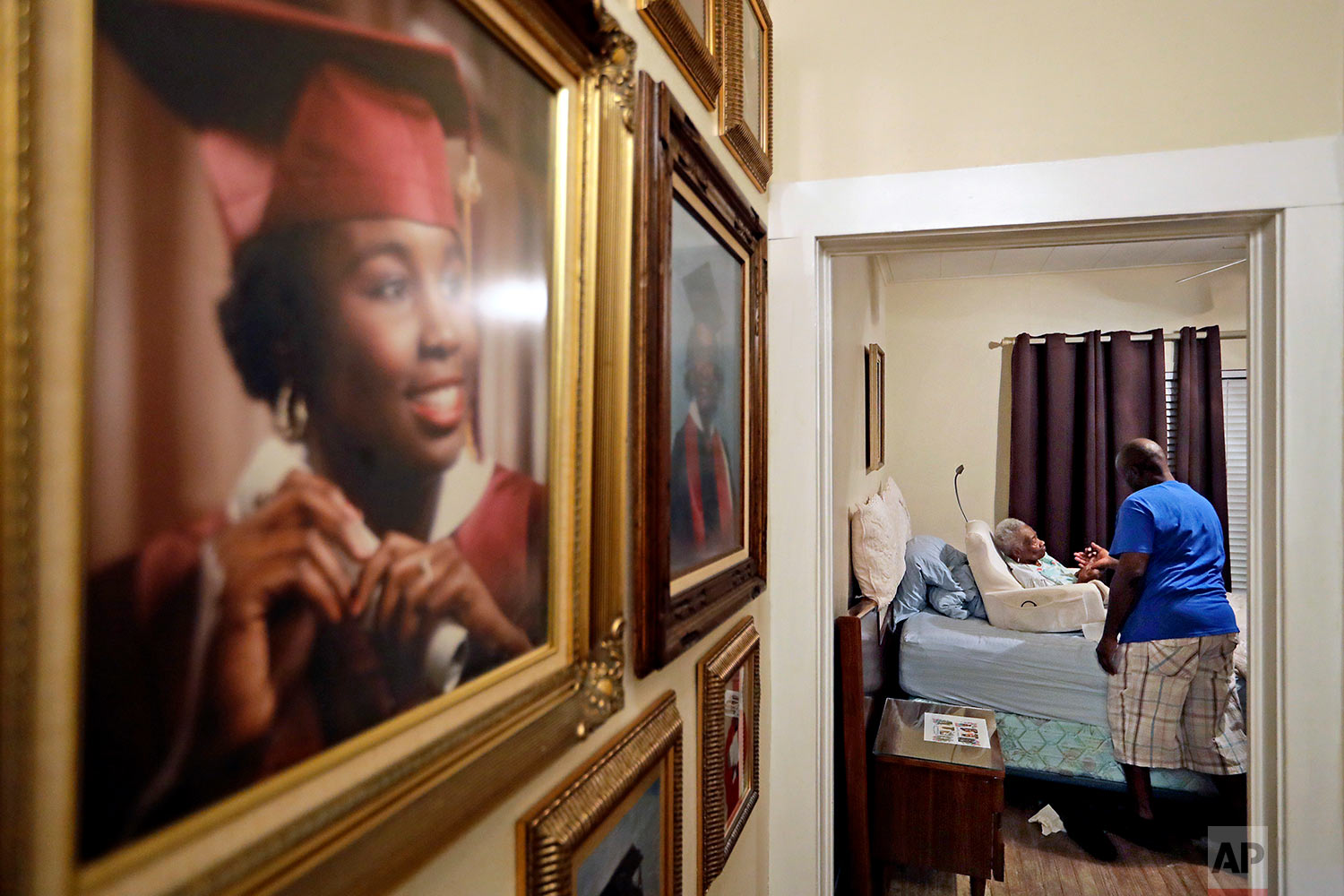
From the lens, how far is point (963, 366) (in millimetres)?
5047

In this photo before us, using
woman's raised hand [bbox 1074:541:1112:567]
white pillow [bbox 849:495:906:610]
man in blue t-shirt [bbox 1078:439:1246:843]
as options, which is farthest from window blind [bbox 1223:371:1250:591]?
white pillow [bbox 849:495:906:610]

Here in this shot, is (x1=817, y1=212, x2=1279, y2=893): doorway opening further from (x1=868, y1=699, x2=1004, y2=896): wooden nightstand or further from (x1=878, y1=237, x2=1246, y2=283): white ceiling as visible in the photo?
(x1=868, y1=699, x2=1004, y2=896): wooden nightstand

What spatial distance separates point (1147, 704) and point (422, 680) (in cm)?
312

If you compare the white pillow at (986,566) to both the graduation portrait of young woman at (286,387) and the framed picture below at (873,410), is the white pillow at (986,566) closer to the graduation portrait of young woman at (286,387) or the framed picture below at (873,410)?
the framed picture below at (873,410)

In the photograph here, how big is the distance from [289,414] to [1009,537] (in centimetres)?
429

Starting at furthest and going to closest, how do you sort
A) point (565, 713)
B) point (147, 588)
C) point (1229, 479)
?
point (1229, 479), point (565, 713), point (147, 588)

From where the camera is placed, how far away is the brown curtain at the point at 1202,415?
15.1ft

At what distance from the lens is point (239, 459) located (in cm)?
38

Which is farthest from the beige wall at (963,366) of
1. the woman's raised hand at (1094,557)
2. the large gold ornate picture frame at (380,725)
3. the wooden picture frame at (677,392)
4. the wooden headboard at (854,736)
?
the large gold ornate picture frame at (380,725)

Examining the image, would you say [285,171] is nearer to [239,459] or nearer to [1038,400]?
[239,459]

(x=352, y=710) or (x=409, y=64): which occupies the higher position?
(x=409, y=64)

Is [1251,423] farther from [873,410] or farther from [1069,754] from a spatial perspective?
[873,410]

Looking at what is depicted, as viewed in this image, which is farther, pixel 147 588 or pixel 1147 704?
pixel 1147 704

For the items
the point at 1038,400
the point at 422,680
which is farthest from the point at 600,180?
the point at 1038,400
